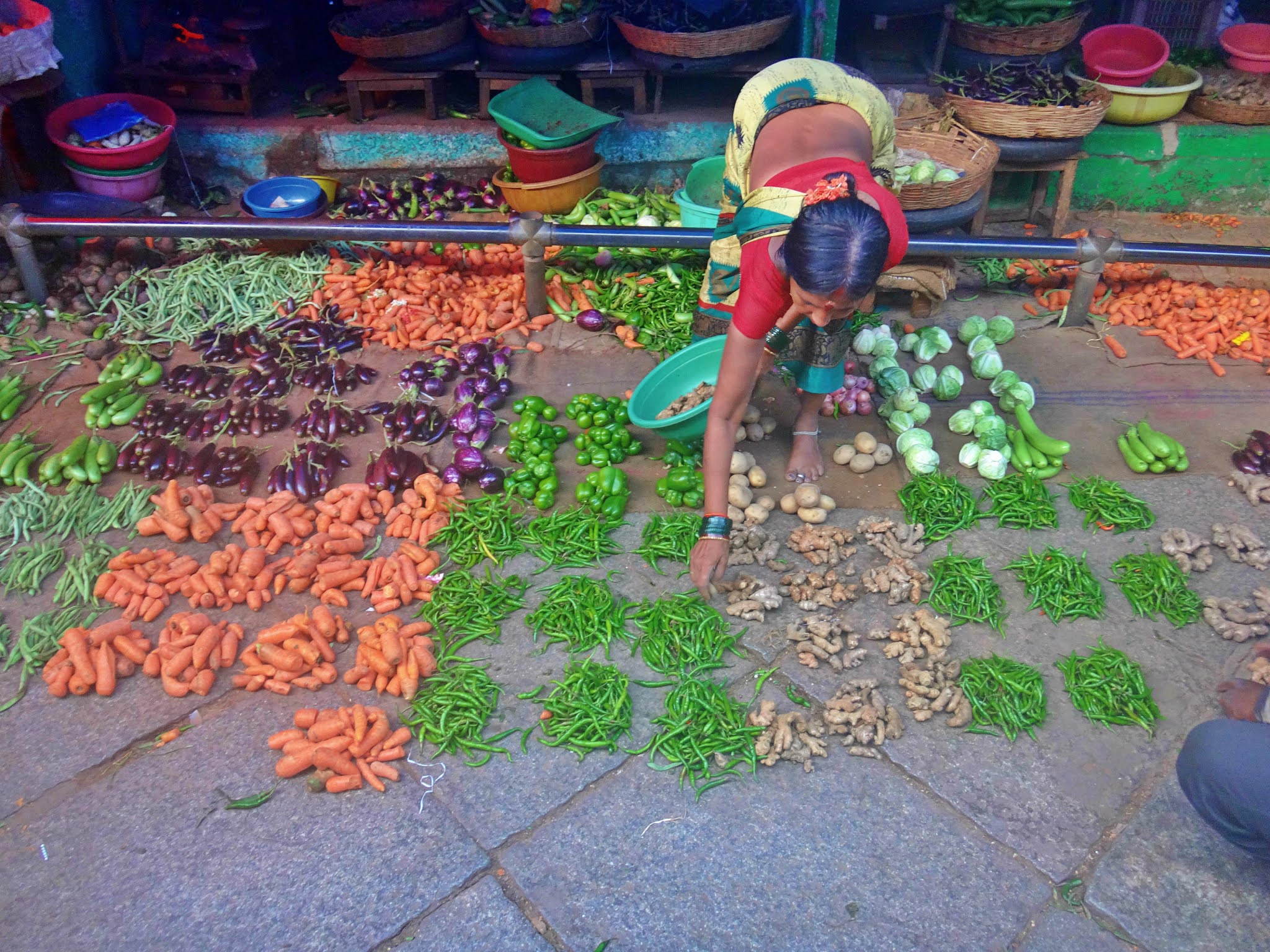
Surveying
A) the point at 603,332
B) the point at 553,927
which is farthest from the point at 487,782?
the point at 603,332

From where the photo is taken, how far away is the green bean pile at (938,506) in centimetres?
389

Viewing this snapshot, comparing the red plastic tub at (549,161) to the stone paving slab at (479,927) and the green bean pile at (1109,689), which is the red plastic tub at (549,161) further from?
the stone paving slab at (479,927)

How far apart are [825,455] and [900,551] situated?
2.50 feet

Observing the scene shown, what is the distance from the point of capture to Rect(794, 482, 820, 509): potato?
394 cm

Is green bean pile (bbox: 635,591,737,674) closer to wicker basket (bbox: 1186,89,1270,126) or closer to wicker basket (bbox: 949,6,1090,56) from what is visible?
wicker basket (bbox: 949,6,1090,56)

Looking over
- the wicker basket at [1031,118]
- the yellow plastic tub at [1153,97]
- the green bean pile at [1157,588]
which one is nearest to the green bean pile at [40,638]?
the green bean pile at [1157,588]

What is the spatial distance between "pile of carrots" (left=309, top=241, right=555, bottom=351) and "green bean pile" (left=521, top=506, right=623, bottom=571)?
1602 millimetres

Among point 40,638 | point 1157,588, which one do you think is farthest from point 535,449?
point 1157,588

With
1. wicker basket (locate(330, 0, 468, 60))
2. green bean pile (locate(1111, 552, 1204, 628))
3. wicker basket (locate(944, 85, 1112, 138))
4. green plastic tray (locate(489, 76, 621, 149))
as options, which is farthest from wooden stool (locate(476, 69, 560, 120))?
green bean pile (locate(1111, 552, 1204, 628))

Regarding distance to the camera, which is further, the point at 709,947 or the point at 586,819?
the point at 586,819

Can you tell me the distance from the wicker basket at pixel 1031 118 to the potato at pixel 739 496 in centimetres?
323

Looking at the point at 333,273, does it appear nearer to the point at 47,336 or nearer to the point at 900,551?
the point at 47,336

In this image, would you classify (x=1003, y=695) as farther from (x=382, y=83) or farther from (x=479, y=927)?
(x=382, y=83)

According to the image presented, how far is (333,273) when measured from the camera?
18.5 feet
